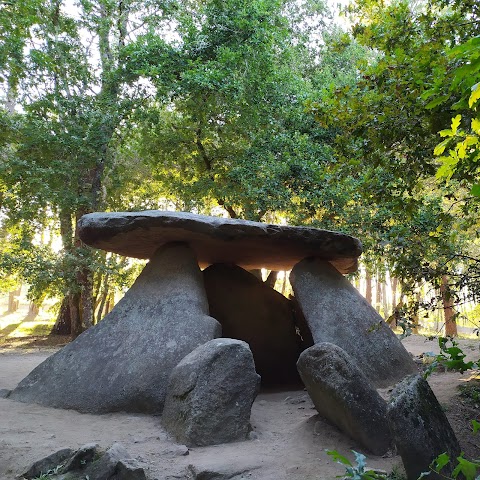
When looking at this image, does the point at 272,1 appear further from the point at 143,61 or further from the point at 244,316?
the point at 244,316

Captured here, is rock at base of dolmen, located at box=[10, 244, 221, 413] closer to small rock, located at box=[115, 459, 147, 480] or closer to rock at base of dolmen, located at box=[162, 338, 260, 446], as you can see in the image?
rock at base of dolmen, located at box=[162, 338, 260, 446]

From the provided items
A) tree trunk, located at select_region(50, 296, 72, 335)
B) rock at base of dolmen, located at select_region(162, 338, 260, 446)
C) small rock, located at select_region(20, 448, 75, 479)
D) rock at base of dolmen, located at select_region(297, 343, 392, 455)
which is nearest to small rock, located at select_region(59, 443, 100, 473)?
small rock, located at select_region(20, 448, 75, 479)

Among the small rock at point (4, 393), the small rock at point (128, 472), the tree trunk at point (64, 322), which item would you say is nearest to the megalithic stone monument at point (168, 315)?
the small rock at point (4, 393)

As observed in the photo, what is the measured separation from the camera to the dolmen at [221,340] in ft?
14.7

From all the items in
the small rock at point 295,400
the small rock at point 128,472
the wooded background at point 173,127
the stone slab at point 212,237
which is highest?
the wooded background at point 173,127

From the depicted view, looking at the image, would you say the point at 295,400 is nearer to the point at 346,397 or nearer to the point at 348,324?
the point at 348,324

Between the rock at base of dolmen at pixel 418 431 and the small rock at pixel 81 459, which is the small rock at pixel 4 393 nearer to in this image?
the small rock at pixel 81 459

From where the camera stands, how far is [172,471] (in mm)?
3826

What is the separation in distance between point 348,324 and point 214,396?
9.42ft

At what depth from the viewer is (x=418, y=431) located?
3.37 meters

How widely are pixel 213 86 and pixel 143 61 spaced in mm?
2049

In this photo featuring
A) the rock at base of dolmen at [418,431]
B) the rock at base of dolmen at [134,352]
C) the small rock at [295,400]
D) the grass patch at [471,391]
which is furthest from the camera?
the small rock at [295,400]

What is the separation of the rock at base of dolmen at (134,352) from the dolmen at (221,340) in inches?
0.6

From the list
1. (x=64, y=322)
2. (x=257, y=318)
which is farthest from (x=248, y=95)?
(x=64, y=322)
